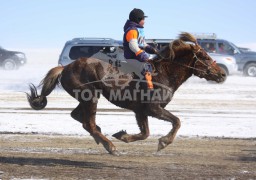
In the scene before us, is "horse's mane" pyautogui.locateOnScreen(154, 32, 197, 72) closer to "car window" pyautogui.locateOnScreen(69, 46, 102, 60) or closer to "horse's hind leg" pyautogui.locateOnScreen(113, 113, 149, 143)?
"horse's hind leg" pyautogui.locateOnScreen(113, 113, 149, 143)

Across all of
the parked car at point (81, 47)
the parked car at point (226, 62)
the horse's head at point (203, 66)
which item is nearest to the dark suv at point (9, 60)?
the parked car at point (81, 47)

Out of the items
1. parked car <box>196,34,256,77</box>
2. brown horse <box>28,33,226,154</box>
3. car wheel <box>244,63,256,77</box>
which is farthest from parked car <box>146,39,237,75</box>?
brown horse <box>28,33,226,154</box>

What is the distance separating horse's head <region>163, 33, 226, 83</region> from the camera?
34.2ft

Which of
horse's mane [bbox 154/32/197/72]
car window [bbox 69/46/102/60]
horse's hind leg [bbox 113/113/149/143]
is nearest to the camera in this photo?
horse's hind leg [bbox 113/113/149/143]

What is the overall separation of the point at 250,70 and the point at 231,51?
1855 millimetres

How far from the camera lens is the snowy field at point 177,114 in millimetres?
14312

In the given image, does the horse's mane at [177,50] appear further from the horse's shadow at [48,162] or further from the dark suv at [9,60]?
the dark suv at [9,60]

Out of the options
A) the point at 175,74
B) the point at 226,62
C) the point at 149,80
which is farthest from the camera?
the point at 226,62

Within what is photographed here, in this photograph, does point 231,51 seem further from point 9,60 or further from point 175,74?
point 175,74

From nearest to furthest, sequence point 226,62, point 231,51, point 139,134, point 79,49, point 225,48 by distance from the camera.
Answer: point 139,134 < point 79,49 < point 226,62 < point 225,48 < point 231,51

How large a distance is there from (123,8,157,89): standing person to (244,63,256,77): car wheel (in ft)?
78.9

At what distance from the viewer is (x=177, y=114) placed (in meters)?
17.9

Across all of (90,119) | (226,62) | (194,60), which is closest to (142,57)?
(194,60)

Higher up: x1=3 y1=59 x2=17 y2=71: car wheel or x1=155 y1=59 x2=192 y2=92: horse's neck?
x1=155 y1=59 x2=192 y2=92: horse's neck
